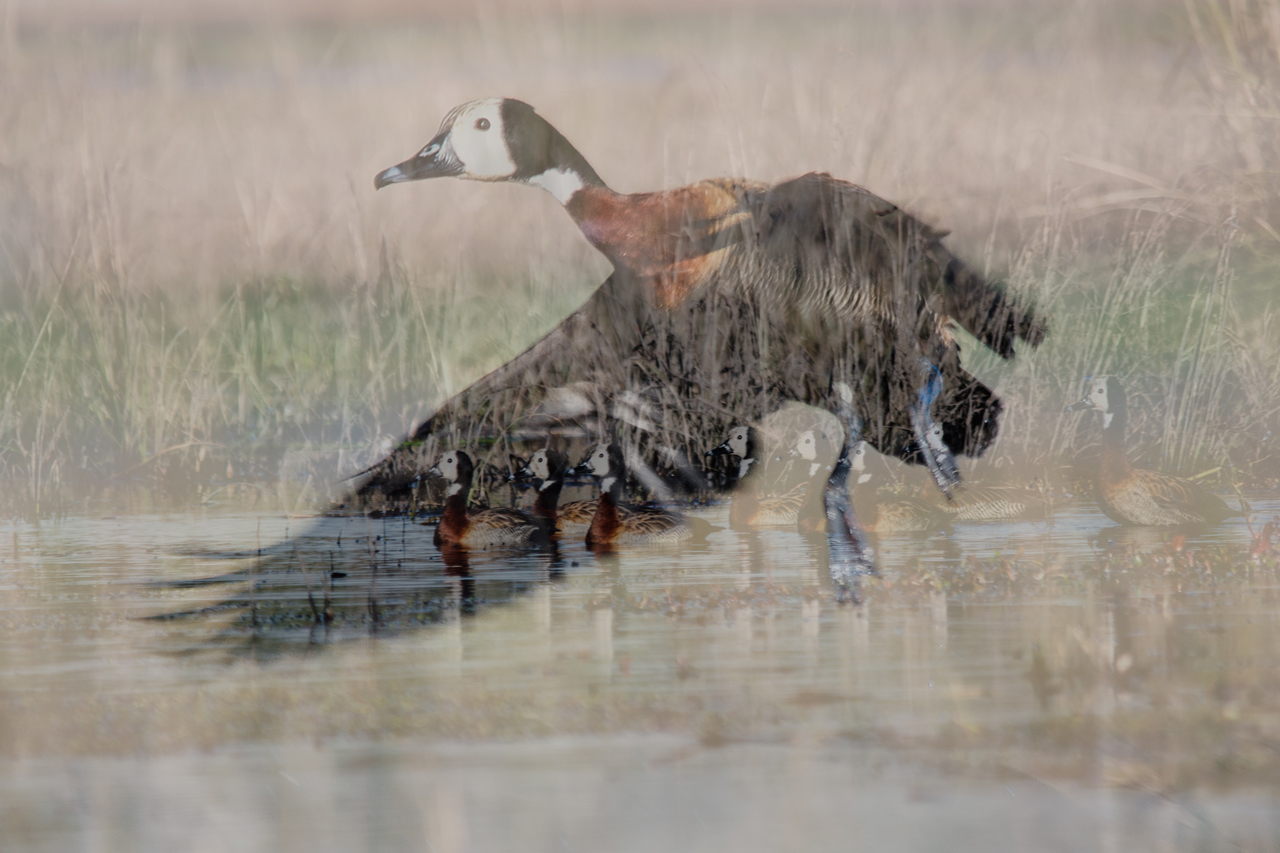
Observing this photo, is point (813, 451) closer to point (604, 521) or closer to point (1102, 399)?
point (604, 521)

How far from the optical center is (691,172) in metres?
6.07

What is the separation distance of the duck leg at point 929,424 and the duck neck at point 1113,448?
1.96 feet

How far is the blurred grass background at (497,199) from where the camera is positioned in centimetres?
571

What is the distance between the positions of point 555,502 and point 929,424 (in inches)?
62.5

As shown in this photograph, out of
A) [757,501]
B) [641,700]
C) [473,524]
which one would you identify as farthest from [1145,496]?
[641,700]

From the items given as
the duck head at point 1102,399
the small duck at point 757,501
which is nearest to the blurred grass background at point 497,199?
the duck head at point 1102,399

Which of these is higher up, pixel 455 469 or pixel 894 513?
pixel 455 469

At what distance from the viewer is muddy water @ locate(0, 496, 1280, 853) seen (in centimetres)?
241

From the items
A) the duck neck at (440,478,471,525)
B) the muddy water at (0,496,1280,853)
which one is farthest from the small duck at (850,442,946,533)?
the duck neck at (440,478,471,525)

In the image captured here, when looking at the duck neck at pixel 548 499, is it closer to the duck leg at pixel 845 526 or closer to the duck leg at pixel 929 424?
the duck leg at pixel 845 526

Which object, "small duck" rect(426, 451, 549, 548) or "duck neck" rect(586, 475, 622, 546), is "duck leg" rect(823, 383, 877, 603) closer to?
"duck neck" rect(586, 475, 622, 546)

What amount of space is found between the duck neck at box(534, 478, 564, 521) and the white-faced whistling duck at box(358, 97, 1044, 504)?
0.31 metres

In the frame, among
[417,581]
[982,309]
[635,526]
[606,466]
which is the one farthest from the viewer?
[982,309]

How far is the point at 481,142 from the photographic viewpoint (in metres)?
5.82
